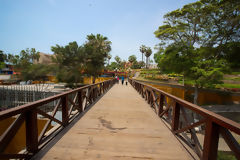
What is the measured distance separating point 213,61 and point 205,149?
1461 cm

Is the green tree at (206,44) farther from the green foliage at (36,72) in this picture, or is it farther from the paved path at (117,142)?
the green foliage at (36,72)

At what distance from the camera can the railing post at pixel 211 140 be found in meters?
1.65

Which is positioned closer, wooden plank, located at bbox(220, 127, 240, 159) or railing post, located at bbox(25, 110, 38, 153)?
wooden plank, located at bbox(220, 127, 240, 159)

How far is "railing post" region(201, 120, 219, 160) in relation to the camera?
65.1 inches

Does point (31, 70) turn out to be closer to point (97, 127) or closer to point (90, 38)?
point (90, 38)

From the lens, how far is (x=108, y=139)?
264 centimetres

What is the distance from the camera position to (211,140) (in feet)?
5.50

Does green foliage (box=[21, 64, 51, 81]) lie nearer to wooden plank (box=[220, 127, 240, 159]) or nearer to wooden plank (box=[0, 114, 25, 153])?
wooden plank (box=[0, 114, 25, 153])

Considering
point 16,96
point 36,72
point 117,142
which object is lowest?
point 16,96

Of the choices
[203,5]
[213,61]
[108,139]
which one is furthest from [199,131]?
[203,5]

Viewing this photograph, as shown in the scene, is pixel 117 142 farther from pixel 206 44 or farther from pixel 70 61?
pixel 70 61

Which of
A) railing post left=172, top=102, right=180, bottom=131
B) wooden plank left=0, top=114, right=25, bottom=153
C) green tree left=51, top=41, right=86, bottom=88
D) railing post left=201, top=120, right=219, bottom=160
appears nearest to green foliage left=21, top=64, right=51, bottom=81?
green tree left=51, top=41, right=86, bottom=88

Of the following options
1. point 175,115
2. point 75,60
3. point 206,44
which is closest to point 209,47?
point 206,44

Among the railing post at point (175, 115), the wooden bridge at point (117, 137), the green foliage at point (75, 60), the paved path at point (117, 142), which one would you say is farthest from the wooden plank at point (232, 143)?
the green foliage at point (75, 60)
